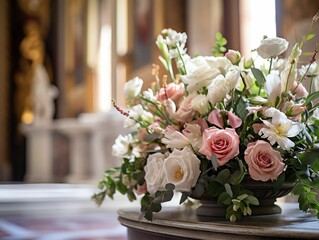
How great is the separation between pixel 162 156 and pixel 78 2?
11960mm

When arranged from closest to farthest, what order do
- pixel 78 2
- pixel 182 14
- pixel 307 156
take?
pixel 307 156
pixel 182 14
pixel 78 2

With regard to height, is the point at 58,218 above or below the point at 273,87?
below

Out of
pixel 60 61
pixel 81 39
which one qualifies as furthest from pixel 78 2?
pixel 60 61

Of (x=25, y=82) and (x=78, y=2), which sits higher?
(x=78, y=2)

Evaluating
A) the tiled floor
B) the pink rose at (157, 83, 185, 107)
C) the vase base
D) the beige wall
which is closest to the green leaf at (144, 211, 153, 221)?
the vase base

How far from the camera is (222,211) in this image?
137 centimetres

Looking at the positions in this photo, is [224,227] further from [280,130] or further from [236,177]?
[280,130]

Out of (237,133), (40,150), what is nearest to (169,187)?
(237,133)

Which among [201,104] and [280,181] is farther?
[201,104]

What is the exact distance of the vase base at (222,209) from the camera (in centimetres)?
138

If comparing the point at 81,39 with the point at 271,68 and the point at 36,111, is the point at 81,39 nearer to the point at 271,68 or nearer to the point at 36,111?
the point at 36,111

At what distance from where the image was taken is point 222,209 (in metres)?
1.38

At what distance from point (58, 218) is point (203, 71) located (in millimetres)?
3741

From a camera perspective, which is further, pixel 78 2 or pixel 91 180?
pixel 78 2
